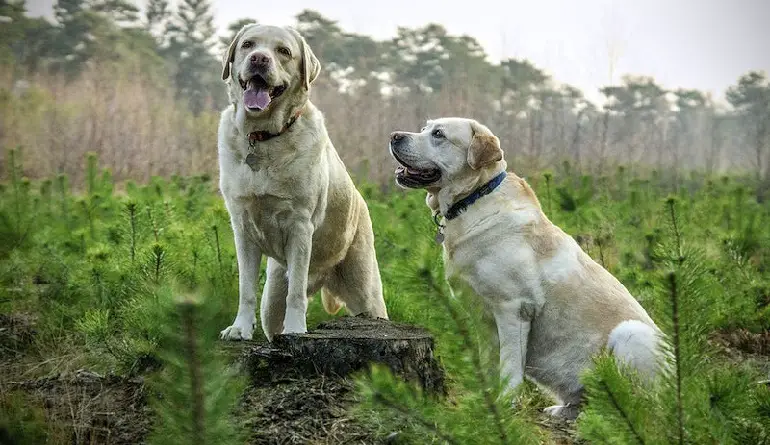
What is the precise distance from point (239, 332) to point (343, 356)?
35.9 inches

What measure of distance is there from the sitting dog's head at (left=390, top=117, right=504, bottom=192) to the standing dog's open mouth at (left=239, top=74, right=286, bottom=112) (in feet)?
2.11

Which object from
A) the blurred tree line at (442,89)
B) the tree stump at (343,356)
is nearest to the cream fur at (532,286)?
the tree stump at (343,356)

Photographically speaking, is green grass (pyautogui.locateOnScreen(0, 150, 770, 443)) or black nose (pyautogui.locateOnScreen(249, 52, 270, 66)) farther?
black nose (pyautogui.locateOnScreen(249, 52, 270, 66))

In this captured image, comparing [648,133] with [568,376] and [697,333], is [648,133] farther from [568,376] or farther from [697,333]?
[697,333]

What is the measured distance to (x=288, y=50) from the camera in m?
3.99

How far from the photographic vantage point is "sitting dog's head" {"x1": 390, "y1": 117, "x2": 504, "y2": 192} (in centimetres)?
392

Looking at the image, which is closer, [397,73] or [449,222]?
[449,222]

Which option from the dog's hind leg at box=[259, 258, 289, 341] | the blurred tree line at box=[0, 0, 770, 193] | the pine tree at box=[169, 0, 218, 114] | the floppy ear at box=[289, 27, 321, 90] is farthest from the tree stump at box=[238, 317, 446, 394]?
the pine tree at box=[169, 0, 218, 114]

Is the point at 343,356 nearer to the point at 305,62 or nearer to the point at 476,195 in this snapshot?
the point at 476,195

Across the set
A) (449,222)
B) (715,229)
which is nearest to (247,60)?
(449,222)

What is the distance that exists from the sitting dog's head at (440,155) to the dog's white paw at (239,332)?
103 cm

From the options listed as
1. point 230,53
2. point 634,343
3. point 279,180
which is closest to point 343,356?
point 279,180

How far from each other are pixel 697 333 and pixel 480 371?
453 millimetres

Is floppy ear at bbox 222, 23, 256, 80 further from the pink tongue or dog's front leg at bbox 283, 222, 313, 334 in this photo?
dog's front leg at bbox 283, 222, 313, 334
